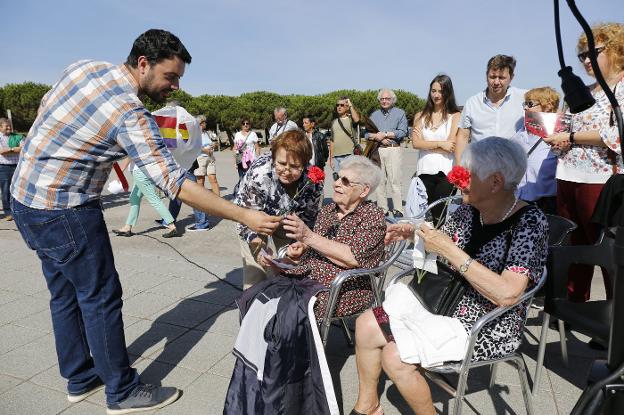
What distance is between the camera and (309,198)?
304 cm

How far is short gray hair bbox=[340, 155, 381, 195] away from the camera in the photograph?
2664 mm

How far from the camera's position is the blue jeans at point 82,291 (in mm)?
2215

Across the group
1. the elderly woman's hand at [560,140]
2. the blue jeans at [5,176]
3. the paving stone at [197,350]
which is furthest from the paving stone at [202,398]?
the blue jeans at [5,176]

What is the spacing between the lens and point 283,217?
2395 millimetres

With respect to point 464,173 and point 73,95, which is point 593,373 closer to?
point 464,173

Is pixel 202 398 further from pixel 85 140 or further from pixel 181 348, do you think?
pixel 85 140

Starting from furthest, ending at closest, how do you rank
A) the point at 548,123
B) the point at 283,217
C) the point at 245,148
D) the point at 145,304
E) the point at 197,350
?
the point at 245,148 < the point at 145,304 < the point at 197,350 < the point at 548,123 < the point at 283,217

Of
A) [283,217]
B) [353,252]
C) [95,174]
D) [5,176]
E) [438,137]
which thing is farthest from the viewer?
[5,176]

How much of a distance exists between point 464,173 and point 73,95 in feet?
5.86

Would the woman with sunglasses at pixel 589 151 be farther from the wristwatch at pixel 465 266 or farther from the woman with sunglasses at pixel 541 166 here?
the wristwatch at pixel 465 266

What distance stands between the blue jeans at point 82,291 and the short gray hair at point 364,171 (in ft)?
4.47

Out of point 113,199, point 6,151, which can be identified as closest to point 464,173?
point 6,151

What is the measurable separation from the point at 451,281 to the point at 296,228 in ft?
2.65

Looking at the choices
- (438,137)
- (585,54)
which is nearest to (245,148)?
(438,137)
